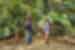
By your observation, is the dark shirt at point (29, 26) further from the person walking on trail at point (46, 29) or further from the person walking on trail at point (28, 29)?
the person walking on trail at point (46, 29)

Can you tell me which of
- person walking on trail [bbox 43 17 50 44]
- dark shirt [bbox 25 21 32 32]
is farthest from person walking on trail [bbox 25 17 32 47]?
person walking on trail [bbox 43 17 50 44]

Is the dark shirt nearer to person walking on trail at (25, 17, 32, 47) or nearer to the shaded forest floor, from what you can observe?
person walking on trail at (25, 17, 32, 47)

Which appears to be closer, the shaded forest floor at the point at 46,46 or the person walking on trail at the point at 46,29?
the shaded forest floor at the point at 46,46

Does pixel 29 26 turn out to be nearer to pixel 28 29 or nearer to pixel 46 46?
pixel 28 29

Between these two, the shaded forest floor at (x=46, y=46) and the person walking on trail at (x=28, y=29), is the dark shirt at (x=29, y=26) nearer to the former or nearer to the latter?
the person walking on trail at (x=28, y=29)

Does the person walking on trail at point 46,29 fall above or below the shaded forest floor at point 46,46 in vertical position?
above

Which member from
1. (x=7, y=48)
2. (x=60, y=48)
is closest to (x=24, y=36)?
(x=7, y=48)

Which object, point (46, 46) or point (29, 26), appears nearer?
→ point (46, 46)

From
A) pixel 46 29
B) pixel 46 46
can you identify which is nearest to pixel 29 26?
pixel 46 29

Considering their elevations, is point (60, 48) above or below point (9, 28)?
below

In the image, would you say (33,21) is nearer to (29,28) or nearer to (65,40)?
(29,28)

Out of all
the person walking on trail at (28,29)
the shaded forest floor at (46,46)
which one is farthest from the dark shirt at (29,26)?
the shaded forest floor at (46,46)

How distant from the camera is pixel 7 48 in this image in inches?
77.7

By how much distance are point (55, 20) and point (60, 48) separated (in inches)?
13.5
